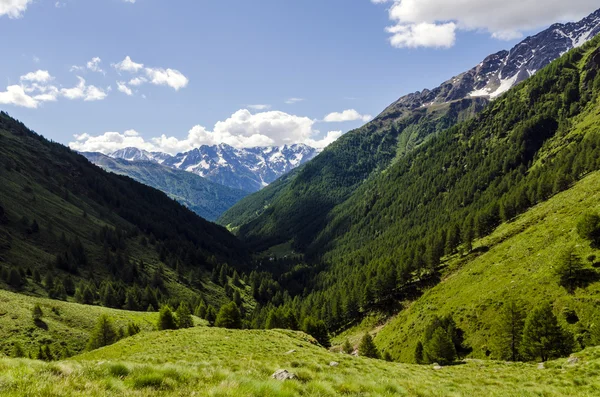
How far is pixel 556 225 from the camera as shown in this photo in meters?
82.2

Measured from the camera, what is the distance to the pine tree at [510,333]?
5481 centimetres

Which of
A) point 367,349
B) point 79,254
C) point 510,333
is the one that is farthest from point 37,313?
point 510,333

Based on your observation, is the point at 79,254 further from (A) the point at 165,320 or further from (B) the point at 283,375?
(B) the point at 283,375

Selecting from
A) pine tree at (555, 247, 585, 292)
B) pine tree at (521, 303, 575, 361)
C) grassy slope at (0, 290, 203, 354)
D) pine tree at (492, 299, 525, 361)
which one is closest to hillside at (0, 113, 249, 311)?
grassy slope at (0, 290, 203, 354)

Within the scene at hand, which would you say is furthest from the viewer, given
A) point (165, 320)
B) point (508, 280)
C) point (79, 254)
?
point (79, 254)

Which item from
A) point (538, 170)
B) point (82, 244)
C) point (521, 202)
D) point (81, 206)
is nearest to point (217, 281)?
point (82, 244)

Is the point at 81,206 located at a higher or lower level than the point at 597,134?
lower

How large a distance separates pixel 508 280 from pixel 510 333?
21.8 m

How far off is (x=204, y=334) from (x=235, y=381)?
123ft

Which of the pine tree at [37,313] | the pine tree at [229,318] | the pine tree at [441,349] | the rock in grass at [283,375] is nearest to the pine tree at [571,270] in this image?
the pine tree at [441,349]

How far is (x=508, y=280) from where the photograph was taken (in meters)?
73.2

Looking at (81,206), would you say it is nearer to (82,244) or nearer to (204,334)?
(82,244)

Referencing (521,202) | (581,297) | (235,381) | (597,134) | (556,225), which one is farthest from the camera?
(597,134)

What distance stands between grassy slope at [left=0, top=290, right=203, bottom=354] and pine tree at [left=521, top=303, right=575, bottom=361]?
75637mm
